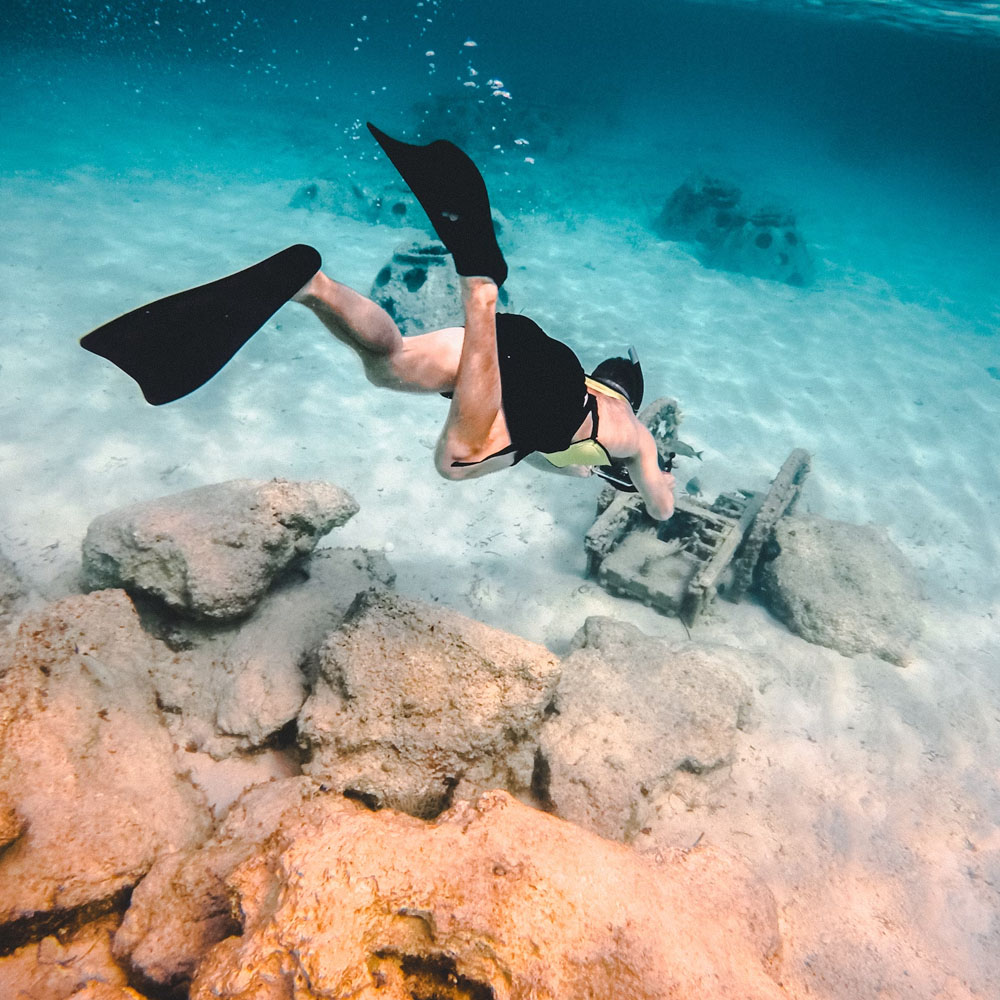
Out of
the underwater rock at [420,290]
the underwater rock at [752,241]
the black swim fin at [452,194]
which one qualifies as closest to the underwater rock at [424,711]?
the black swim fin at [452,194]

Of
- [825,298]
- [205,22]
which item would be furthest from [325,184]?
[205,22]

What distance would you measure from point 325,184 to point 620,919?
1905 centimetres

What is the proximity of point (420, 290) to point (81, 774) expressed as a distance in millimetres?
7780

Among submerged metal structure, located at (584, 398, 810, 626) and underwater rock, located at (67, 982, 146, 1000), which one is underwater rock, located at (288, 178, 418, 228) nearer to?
submerged metal structure, located at (584, 398, 810, 626)

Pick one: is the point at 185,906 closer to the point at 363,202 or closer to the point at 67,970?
the point at 67,970

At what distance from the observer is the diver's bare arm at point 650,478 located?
11.0 ft

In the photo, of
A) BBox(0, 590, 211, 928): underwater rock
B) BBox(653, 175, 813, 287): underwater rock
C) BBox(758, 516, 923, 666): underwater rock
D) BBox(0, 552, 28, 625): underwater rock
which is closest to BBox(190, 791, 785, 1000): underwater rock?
BBox(0, 590, 211, 928): underwater rock

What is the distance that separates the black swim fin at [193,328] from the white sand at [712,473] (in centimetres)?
312

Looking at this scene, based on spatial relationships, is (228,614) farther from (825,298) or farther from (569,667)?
(825,298)

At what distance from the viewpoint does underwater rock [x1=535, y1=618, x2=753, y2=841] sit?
2906 millimetres

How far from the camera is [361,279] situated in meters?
11.2

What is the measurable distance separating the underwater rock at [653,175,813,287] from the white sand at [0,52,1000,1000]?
123cm

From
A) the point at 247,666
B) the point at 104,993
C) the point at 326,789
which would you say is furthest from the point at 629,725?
the point at 104,993

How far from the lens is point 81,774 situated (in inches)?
94.0
